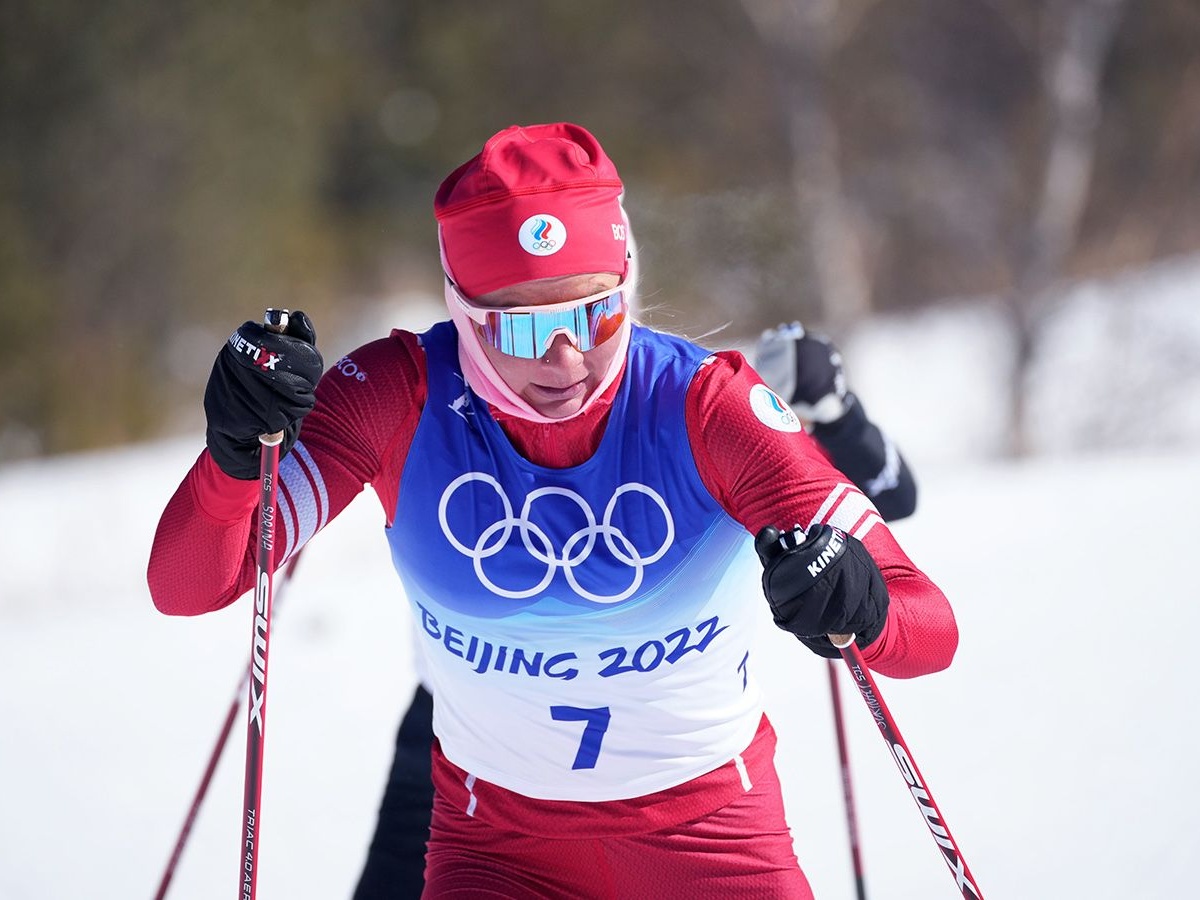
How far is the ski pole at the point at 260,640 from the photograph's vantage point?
5.53ft

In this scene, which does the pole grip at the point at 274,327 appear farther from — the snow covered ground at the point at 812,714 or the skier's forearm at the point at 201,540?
the snow covered ground at the point at 812,714

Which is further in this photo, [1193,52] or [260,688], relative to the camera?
[1193,52]

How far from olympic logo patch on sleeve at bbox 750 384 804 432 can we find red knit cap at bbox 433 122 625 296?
280 mm

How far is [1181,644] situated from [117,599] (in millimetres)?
5250

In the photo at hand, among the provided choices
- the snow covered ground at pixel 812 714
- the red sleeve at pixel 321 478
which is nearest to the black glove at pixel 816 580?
the red sleeve at pixel 321 478

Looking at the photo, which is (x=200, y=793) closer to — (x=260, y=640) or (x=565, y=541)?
(x=260, y=640)

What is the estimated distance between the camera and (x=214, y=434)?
1677 millimetres

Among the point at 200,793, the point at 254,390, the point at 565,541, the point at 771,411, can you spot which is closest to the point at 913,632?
the point at 771,411

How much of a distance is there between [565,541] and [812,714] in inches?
116

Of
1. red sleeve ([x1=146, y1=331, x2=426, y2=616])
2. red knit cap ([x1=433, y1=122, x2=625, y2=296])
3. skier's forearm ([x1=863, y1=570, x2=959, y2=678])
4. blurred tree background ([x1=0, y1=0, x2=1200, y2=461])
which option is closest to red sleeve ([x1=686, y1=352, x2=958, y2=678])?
skier's forearm ([x1=863, y1=570, x2=959, y2=678])

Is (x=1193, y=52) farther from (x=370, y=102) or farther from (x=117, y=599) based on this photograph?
(x=117, y=599)

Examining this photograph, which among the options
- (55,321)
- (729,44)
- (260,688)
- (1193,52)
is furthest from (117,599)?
(1193,52)

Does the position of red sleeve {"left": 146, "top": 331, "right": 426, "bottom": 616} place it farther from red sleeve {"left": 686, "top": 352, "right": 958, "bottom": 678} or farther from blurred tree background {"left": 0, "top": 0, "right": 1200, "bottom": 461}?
blurred tree background {"left": 0, "top": 0, "right": 1200, "bottom": 461}

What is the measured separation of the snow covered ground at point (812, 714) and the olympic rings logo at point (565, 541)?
144cm
